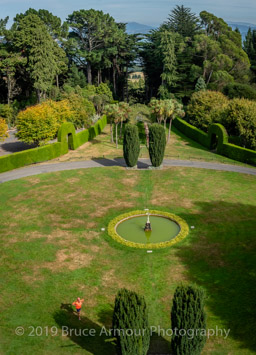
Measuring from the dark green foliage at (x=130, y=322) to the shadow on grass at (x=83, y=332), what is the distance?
221cm

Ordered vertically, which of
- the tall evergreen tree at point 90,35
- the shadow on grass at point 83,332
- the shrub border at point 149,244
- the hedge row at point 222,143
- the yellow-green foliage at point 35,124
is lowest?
the shadow on grass at point 83,332

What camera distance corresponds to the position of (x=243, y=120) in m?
50.2

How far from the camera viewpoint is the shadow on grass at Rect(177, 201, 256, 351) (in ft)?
63.0

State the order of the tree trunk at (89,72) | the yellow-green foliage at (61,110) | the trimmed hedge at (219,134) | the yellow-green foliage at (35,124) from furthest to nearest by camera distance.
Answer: the tree trunk at (89,72)
the yellow-green foliage at (61,110)
the trimmed hedge at (219,134)
the yellow-green foliage at (35,124)

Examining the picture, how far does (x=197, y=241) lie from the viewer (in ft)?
89.4

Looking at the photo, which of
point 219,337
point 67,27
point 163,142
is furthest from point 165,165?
point 67,27

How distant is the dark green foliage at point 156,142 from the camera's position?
4188cm

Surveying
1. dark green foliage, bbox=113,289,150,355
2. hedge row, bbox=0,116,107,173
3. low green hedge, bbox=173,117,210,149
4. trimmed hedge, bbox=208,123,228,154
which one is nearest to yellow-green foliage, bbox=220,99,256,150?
trimmed hedge, bbox=208,123,228,154

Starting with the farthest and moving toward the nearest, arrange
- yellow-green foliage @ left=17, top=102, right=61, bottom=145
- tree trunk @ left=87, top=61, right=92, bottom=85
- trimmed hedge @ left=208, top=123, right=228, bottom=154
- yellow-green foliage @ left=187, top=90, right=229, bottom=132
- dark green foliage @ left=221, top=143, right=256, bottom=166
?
1. tree trunk @ left=87, top=61, right=92, bottom=85
2. yellow-green foliage @ left=187, top=90, right=229, bottom=132
3. trimmed hedge @ left=208, top=123, right=228, bottom=154
4. yellow-green foliage @ left=17, top=102, right=61, bottom=145
5. dark green foliage @ left=221, top=143, right=256, bottom=166

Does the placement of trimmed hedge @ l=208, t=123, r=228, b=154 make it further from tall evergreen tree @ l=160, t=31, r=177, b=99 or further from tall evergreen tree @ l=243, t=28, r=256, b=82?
tall evergreen tree @ l=243, t=28, r=256, b=82

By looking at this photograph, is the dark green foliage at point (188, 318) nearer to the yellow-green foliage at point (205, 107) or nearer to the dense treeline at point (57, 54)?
the yellow-green foliage at point (205, 107)

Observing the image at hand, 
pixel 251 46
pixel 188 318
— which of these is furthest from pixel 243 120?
pixel 251 46

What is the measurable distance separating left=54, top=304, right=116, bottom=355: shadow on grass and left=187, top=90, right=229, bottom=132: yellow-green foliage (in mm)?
49362

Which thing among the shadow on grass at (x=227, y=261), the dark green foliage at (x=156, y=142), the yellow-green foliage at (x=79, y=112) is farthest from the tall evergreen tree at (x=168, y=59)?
the shadow on grass at (x=227, y=261)
